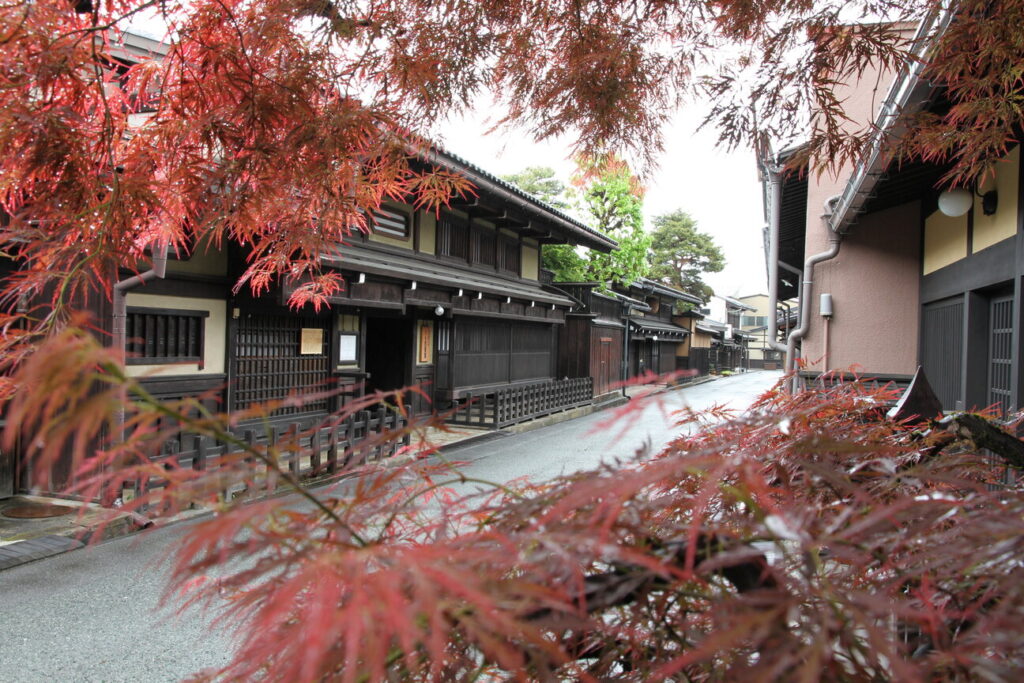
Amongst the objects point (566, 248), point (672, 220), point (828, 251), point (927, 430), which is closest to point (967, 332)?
point (828, 251)

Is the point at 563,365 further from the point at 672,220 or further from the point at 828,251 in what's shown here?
the point at 672,220

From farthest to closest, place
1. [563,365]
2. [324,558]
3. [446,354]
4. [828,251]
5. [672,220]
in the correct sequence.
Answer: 1. [672,220]
2. [563,365]
3. [446,354]
4. [828,251]
5. [324,558]

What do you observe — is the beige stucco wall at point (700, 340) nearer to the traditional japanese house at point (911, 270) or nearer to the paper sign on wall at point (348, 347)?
the traditional japanese house at point (911, 270)

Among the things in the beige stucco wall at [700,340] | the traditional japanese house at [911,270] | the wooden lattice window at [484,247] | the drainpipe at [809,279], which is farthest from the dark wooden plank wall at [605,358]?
the beige stucco wall at [700,340]

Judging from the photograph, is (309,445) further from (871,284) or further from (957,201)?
(871,284)

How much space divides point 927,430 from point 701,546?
125 cm

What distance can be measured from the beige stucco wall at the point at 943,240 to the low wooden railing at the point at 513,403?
7.48 meters

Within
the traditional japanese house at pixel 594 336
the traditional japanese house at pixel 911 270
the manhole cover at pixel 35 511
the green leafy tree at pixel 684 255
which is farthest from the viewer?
the green leafy tree at pixel 684 255

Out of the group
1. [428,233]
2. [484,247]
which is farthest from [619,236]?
[428,233]

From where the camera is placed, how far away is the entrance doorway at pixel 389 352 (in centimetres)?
1285

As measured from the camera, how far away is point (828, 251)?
958 centimetres

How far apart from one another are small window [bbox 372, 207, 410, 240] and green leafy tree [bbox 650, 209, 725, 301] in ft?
108

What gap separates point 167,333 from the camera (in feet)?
26.8

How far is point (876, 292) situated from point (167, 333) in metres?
10.1
